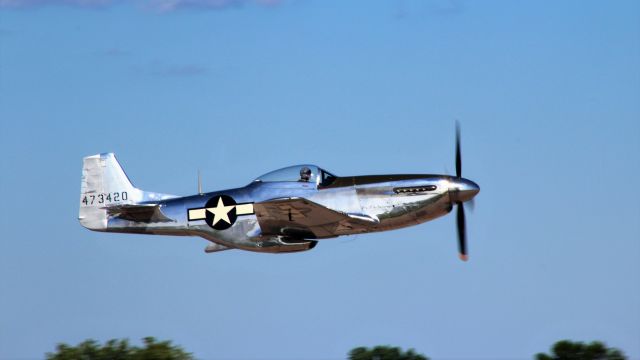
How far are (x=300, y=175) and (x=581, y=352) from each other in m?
6.91

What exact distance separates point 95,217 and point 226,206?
3.39 metres

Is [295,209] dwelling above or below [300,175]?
below

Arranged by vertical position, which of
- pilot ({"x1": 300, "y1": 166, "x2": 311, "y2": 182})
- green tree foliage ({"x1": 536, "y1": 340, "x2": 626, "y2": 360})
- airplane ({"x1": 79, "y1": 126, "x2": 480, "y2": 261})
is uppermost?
pilot ({"x1": 300, "y1": 166, "x2": 311, "y2": 182})

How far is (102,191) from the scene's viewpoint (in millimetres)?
34062

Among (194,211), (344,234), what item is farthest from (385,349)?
(194,211)

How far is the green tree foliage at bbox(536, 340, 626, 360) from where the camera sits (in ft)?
97.3

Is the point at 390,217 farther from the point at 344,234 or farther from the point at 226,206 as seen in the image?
the point at 226,206

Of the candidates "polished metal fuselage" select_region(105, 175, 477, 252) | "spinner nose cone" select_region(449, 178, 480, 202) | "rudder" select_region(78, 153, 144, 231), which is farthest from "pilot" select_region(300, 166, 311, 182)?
"rudder" select_region(78, 153, 144, 231)

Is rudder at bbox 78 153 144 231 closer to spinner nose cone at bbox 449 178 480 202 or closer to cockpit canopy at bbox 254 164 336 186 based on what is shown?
cockpit canopy at bbox 254 164 336 186

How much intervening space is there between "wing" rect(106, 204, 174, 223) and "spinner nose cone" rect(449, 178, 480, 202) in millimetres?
6343

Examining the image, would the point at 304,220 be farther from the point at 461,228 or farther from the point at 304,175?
the point at 461,228

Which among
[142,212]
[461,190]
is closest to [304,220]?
[461,190]

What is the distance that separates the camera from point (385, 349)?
33.5m

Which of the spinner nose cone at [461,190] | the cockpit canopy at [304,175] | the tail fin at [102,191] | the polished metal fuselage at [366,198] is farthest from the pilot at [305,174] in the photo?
the tail fin at [102,191]
